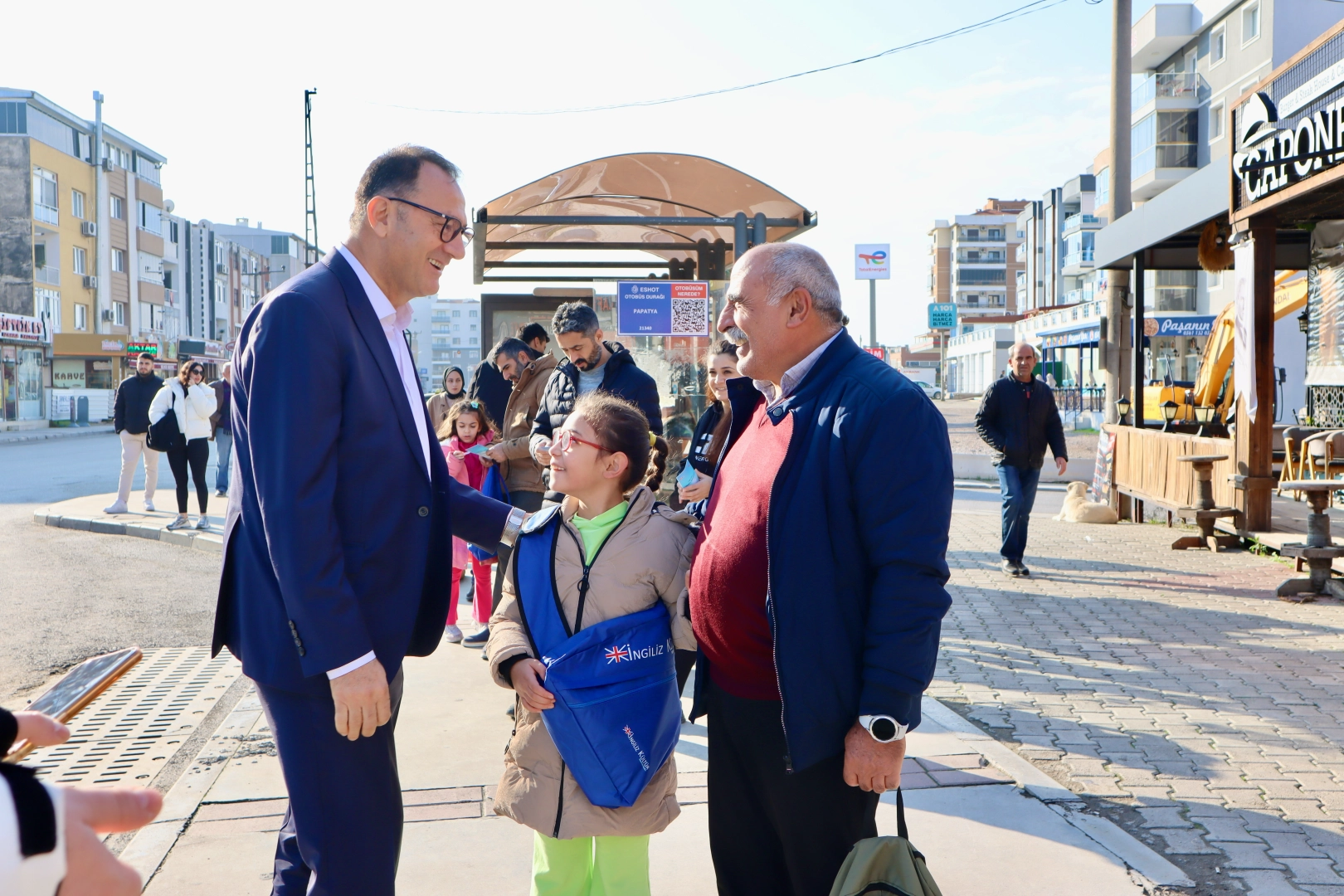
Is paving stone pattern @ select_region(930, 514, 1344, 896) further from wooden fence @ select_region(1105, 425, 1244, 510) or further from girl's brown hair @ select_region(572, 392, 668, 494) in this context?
girl's brown hair @ select_region(572, 392, 668, 494)

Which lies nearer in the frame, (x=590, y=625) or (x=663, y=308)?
(x=590, y=625)

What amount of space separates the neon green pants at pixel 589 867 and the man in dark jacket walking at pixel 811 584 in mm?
280

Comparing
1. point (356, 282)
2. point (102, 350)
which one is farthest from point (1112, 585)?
point (102, 350)

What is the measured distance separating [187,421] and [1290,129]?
453 inches

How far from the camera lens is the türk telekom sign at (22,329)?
37.1 metres

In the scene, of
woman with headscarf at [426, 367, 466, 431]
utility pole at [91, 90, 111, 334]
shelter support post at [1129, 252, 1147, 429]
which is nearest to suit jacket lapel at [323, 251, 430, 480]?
woman with headscarf at [426, 367, 466, 431]

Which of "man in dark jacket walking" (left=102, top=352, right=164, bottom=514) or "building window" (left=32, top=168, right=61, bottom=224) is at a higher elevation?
"building window" (left=32, top=168, right=61, bottom=224)

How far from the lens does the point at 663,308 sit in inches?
393

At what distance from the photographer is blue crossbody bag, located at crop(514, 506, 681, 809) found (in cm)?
266

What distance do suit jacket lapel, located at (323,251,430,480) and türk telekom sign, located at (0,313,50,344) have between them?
41209 mm

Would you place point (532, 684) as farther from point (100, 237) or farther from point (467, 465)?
point (100, 237)

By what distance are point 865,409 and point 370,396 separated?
1073 millimetres

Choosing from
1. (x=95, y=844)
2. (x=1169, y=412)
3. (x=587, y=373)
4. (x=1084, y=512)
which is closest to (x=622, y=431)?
(x=95, y=844)

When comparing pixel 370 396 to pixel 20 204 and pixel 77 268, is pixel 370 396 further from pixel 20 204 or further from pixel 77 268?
pixel 77 268
